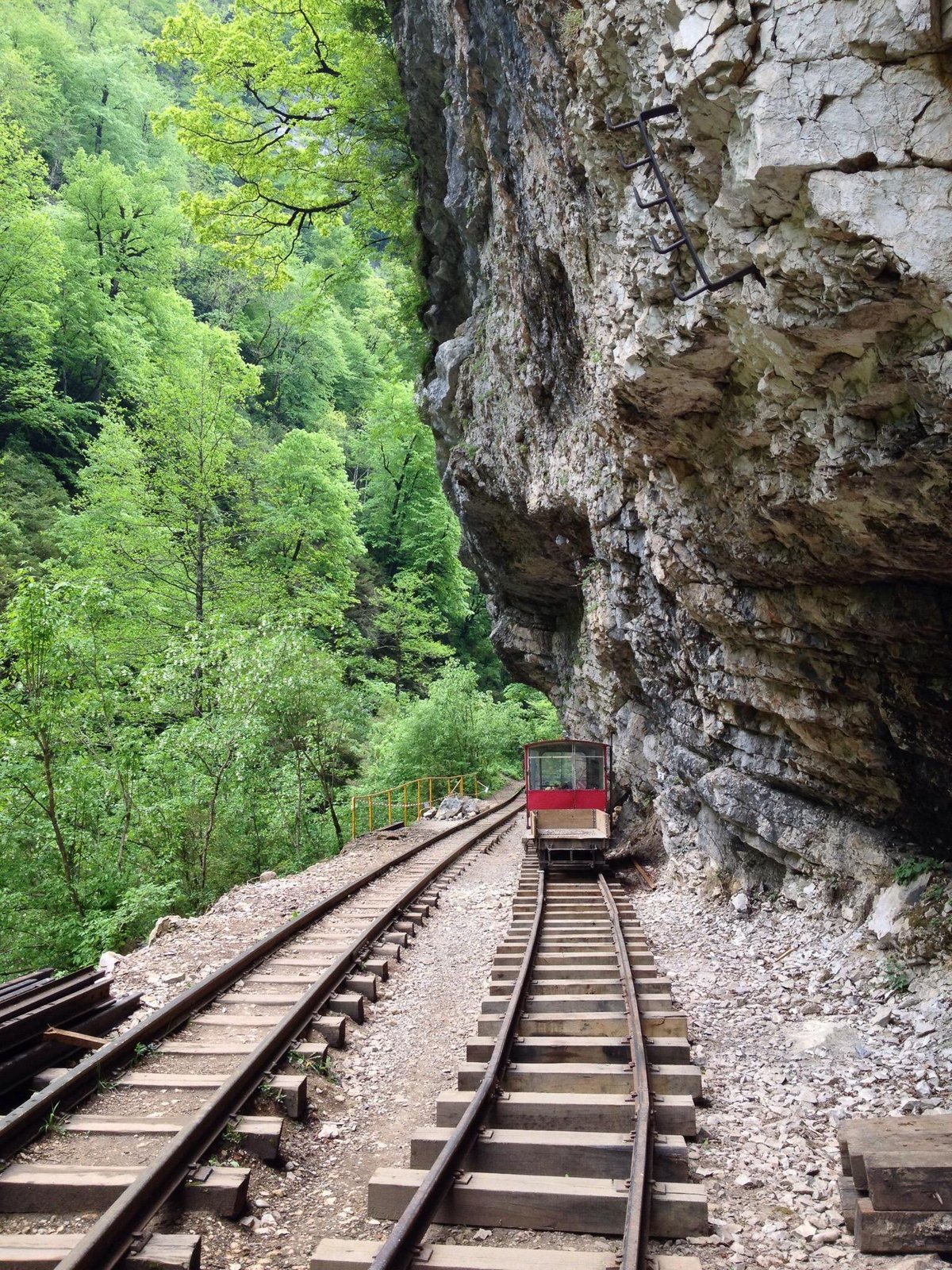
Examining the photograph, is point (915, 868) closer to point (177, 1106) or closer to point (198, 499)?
point (177, 1106)

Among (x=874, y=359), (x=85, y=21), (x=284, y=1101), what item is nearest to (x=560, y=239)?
(x=874, y=359)

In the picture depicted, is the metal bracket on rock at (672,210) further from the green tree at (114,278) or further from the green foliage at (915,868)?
the green tree at (114,278)

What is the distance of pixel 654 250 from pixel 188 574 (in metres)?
16.4

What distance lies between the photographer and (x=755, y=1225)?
140 inches

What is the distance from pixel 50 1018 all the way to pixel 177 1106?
1335mm

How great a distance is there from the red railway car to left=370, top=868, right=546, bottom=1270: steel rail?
25.3 ft

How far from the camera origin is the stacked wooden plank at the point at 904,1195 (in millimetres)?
3174

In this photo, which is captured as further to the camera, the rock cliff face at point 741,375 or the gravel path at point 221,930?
the gravel path at point 221,930

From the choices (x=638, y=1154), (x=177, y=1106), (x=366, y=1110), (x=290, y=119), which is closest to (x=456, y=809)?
(x=366, y=1110)

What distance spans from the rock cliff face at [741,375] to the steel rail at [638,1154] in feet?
11.3

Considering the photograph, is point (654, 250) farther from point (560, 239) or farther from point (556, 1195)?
point (556, 1195)

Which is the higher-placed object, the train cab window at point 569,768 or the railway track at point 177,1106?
the train cab window at point 569,768

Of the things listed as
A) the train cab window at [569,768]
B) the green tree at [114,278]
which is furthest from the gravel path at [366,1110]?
the green tree at [114,278]

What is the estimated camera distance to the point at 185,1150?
3.77 m
